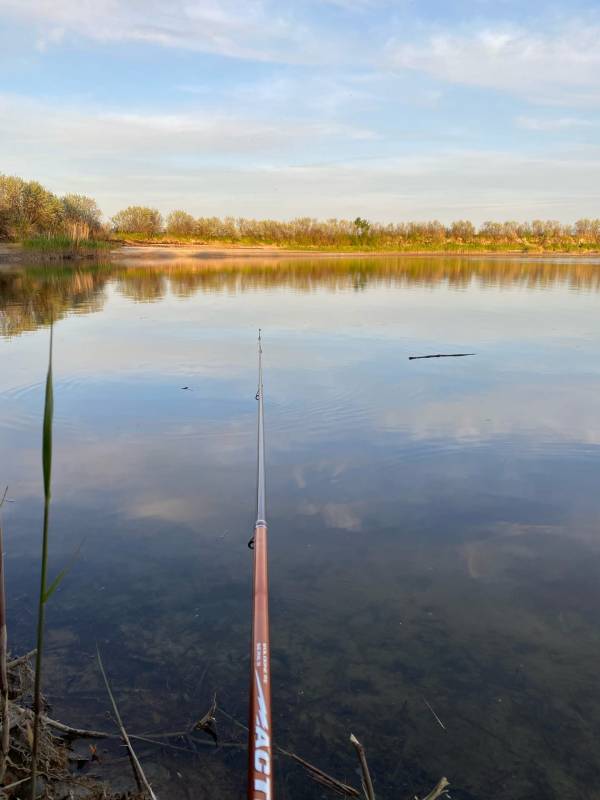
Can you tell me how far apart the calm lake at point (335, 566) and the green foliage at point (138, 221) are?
97611 mm

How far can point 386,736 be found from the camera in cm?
280

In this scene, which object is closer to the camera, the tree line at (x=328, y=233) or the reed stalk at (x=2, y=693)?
the reed stalk at (x=2, y=693)

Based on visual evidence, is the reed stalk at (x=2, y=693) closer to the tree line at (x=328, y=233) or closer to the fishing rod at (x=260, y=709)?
the fishing rod at (x=260, y=709)

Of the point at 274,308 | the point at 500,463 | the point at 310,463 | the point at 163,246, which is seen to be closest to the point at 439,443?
the point at 500,463

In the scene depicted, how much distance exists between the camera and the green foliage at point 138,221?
10156 centimetres

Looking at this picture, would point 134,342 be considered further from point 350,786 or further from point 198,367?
point 350,786

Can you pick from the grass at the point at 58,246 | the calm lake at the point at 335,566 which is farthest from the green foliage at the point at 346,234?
the calm lake at the point at 335,566

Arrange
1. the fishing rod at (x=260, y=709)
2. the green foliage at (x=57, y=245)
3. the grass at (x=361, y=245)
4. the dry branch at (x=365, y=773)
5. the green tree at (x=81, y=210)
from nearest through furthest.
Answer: the fishing rod at (x=260, y=709) → the dry branch at (x=365, y=773) → the green foliage at (x=57, y=245) → the green tree at (x=81, y=210) → the grass at (x=361, y=245)

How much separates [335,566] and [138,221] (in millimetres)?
106445

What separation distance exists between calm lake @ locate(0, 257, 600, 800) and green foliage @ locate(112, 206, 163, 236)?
3843 inches

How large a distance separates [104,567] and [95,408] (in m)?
4.52

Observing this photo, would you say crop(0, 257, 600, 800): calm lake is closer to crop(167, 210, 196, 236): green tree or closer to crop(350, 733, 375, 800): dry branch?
crop(350, 733, 375, 800): dry branch

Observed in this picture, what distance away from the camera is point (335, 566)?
13.9ft

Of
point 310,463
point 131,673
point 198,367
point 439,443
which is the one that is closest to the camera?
point 131,673
